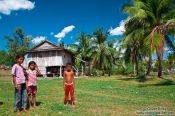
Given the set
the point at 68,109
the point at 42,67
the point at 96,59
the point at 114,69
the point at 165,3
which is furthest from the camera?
the point at 114,69

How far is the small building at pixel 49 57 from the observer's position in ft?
166

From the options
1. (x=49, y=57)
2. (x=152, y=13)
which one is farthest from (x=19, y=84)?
(x=49, y=57)

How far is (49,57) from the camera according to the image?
51.2 meters

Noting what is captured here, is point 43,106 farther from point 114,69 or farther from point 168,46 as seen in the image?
point 114,69

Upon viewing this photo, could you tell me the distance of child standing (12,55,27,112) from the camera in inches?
418

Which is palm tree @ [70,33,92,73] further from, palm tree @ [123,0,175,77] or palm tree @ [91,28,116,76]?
palm tree @ [123,0,175,77]

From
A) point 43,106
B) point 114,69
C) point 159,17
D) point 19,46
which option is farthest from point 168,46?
point 19,46

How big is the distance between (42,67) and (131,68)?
2629cm

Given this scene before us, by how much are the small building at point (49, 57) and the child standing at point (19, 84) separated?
127 ft

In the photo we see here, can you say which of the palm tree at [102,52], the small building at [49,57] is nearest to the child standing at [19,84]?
the small building at [49,57]

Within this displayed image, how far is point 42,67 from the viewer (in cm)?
5194

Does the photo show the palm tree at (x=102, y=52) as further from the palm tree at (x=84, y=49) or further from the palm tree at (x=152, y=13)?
the palm tree at (x=152, y=13)

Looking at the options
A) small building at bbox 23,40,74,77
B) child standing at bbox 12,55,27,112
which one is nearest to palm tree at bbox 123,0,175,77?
small building at bbox 23,40,74,77

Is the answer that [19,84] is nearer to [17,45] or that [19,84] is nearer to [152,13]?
[152,13]
